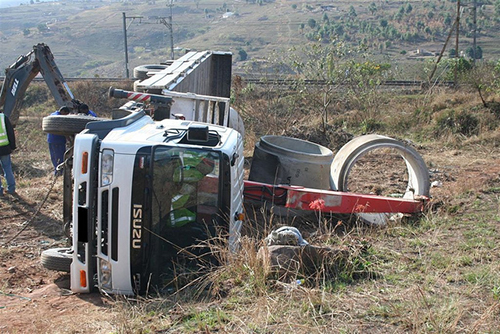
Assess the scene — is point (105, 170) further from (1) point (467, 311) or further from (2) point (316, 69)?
(2) point (316, 69)

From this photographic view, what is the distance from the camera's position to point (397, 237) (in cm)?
712

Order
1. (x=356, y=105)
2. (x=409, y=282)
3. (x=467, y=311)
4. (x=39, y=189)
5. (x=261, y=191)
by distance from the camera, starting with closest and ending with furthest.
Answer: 1. (x=467, y=311)
2. (x=409, y=282)
3. (x=261, y=191)
4. (x=39, y=189)
5. (x=356, y=105)

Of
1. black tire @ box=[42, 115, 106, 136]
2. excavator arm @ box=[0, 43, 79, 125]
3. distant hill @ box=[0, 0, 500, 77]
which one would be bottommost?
distant hill @ box=[0, 0, 500, 77]

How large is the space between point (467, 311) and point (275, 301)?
1.53 metres

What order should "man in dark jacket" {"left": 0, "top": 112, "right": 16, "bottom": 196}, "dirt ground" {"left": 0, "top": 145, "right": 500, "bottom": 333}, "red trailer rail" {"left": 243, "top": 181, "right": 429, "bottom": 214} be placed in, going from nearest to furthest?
"dirt ground" {"left": 0, "top": 145, "right": 500, "bottom": 333}, "red trailer rail" {"left": 243, "top": 181, "right": 429, "bottom": 214}, "man in dark jacket" {"left": 0, "top": 112, "right": 16, "bottom": 196}

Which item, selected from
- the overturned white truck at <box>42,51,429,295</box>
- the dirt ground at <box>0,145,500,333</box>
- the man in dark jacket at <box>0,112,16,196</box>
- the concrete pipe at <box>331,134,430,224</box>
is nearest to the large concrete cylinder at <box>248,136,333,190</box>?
the concrete pipe at <box>331,134,430,224</box>

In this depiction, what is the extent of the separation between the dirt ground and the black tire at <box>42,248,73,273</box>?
0.24 metres

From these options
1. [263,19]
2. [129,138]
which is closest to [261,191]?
[129,138]

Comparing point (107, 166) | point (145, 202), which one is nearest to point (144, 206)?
point (145, 202)

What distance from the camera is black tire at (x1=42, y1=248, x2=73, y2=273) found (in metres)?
6.40

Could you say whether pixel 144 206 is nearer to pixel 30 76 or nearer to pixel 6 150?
pixel 6 150

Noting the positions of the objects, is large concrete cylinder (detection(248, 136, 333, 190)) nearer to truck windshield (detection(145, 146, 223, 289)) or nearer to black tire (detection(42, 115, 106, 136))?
black tire (detection(42, 115, 106, 136))

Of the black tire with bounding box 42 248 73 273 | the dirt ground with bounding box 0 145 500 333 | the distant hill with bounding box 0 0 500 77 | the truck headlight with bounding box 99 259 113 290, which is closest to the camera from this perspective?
the dirt ground with bounding box 0 145 500 333

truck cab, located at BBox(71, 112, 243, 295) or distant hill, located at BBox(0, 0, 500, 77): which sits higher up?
truck cab, located at BBox(71, 112, 243, 295)
